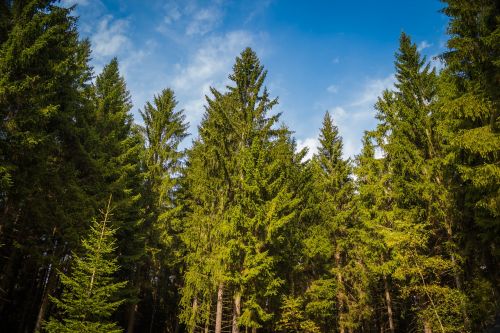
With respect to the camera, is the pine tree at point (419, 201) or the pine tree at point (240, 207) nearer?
the pine tree at point (419, 201)

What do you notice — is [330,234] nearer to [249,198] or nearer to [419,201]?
[419,201]

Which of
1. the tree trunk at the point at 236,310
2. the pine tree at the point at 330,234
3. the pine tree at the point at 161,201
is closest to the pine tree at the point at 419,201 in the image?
the pine tree at the point at 330,234

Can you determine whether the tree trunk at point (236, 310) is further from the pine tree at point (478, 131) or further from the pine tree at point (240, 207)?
the pine tree at point (478, 131)

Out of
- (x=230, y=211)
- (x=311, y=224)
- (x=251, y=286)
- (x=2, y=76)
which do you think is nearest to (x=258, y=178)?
(x=230, y=211)

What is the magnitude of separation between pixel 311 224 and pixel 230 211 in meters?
7.34

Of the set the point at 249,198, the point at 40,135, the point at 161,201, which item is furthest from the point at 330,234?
the point at 40,135

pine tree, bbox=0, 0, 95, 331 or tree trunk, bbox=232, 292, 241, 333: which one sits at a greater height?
pine tree, bbox=0, 0, 95, 331

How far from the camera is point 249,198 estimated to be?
48.4ft

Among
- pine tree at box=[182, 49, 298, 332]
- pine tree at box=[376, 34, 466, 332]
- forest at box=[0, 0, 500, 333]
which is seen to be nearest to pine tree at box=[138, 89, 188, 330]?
forest at box=[0, 0, 500, 333]

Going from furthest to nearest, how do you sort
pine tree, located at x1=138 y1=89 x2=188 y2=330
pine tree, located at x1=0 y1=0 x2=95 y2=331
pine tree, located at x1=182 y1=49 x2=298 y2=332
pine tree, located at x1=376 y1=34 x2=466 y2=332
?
pine tree, located at x1=138 y1=89 x2=188 y2=330
pine tree, located at x1=182 y1=49 x2=298 y2=332
pine tree, located at x1=376 y1=34 x2=466 y2=332
pine tree, located at x1=0 y1=0 x2=95 y2=331

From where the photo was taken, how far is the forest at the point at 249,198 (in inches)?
444

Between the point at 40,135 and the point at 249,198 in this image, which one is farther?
the point at 249,198

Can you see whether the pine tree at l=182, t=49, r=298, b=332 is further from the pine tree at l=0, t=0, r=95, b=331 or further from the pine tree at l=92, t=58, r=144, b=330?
the pine tree at l=0, t=0, r=95, b=331

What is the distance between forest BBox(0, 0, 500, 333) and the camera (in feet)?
37.0
